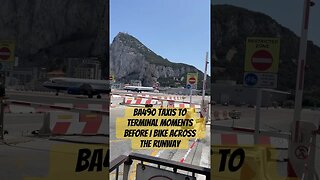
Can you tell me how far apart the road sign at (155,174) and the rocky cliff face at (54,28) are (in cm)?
120

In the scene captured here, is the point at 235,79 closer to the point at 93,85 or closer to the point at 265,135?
the point at 265,135

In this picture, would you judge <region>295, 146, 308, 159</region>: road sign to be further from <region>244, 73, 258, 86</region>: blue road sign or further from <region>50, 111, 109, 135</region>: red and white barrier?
<region>50, 111, 109, 135</region>: red and white barrier

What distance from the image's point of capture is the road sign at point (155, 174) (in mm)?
3258

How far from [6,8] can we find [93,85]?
709 mm

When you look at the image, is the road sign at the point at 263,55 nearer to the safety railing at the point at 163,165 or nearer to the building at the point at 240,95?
the building at the point at 240,95

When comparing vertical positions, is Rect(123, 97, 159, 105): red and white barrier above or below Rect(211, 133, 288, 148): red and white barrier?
below

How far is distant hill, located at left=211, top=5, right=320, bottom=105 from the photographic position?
2.31m

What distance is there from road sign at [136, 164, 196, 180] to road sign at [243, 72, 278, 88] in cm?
111

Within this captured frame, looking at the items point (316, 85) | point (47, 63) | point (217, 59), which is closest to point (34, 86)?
point (47, 63)

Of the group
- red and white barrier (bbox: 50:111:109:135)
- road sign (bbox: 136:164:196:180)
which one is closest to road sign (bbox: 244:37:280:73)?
red and white barrier (bbox: 50:111:109:135)

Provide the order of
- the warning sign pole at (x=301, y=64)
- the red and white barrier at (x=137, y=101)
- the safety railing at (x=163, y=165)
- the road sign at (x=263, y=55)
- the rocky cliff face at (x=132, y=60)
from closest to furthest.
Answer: the warning sign pole at (x=301, y=64), the road sign at (x=263, y=55), the safety railing at (x=163, y=165), the rocky cliff face at (x=132, y=60), the red and white barrier at (x=137, y=101)

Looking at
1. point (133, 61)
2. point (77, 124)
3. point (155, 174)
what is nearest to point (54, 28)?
point (77, 124)

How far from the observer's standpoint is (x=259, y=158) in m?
2.50

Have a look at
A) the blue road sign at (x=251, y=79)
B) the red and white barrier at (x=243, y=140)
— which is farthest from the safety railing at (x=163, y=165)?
the blue road sign at (x=251, y=79)
